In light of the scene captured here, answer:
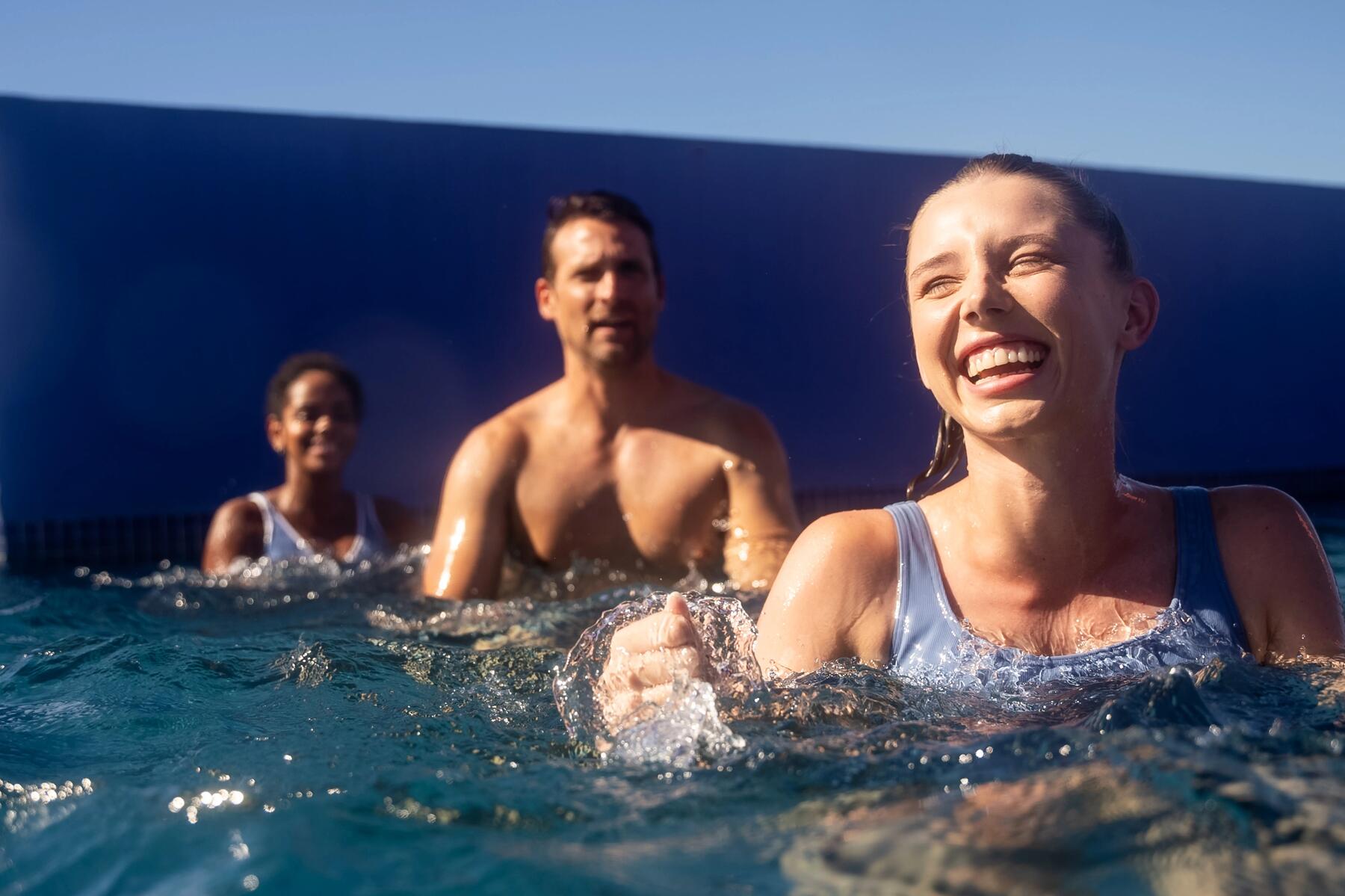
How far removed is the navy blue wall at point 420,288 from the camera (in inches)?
250

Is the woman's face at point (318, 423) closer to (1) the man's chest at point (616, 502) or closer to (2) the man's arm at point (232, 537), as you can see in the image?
(2) the man's arm at point (232, 537)

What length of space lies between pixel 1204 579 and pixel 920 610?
1.57 ft

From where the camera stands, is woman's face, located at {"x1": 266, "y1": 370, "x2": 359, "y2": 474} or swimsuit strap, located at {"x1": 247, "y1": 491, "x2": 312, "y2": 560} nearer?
swimsuit strap, located at {"x1": 247, "y1": 491, "x2": 312, "y2": 560}

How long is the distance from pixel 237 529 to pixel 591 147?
298 cm

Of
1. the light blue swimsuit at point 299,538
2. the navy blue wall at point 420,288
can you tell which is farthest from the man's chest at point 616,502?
the navy blue wall at point 420,288

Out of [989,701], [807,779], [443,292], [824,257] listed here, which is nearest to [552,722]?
[807,779]

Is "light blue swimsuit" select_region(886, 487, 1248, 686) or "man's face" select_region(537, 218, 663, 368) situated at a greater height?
"man's face" select_region(537, 218, 663, 368)

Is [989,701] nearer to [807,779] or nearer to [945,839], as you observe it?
[807,779]

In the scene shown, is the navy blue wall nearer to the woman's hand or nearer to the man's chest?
the man's chest

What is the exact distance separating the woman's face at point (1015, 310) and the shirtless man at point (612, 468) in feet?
6.22

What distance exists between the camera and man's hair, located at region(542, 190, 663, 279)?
4.31 metres

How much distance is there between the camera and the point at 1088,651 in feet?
6.93

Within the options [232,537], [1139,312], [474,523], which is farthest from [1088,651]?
[232,537]

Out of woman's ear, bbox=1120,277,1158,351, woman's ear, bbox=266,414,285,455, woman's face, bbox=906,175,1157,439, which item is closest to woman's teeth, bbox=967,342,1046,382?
woman's face, bbox=906,175,1157,439
